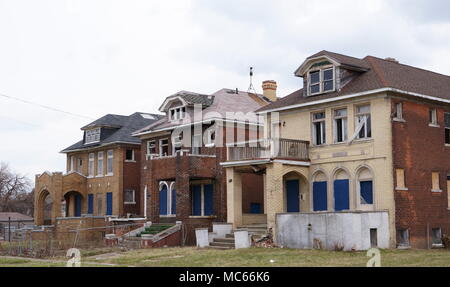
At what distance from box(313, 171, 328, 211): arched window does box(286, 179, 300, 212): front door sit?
3.77ft

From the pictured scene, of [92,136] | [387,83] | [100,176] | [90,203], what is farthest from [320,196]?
[92,136]

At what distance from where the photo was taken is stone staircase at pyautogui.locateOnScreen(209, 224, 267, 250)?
111 feet

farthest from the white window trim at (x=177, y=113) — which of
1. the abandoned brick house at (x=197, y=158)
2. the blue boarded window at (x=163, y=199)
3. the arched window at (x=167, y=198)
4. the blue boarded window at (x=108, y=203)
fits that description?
the blue boarded window at (x=108, y=203)

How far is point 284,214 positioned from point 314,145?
4.73m

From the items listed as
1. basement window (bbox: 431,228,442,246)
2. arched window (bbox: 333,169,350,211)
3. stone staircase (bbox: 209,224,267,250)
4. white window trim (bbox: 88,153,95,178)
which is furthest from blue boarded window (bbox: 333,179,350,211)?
white window trim (bbox: 88,153,95,178)

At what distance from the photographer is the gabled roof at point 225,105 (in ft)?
139

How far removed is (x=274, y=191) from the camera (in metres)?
34.0

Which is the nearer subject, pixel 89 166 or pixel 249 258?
pixel 249 258

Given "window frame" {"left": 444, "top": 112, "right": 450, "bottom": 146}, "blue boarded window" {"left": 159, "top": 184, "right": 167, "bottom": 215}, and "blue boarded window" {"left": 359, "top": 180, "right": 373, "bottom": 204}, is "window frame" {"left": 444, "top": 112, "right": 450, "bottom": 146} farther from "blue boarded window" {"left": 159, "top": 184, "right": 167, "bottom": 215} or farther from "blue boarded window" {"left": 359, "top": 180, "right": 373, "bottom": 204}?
"blue boarded window" {"left": 159, "top": 184, "right": 167, "bottom": 215}

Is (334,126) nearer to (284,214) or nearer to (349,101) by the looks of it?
(349,101)

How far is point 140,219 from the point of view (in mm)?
45406

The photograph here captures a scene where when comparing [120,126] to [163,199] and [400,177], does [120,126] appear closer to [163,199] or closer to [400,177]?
[163,199]

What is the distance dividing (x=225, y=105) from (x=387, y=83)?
14.3 metres

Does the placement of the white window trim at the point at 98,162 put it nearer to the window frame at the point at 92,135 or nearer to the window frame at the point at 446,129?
the window frame at the point at 92,135
